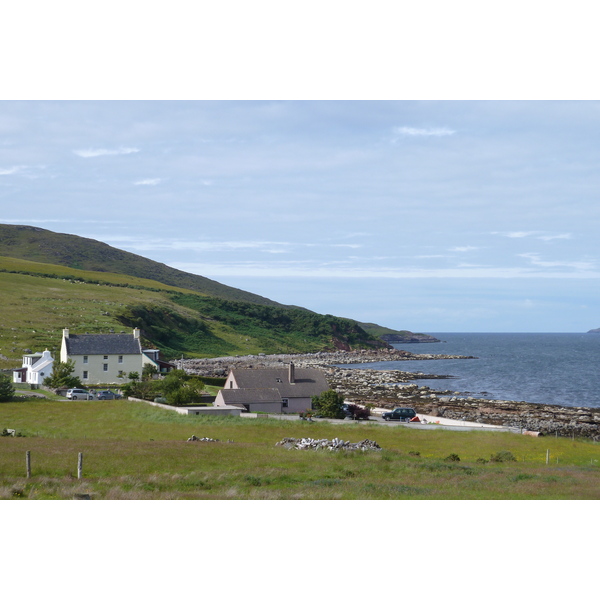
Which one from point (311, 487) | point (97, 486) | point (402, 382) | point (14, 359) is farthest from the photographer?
point (402, 382)

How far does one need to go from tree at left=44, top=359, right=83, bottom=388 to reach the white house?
4.42 meters

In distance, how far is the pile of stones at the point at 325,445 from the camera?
3938 centimetres

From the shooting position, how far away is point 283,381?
65.8 meters

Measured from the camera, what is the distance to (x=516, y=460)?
131 feet

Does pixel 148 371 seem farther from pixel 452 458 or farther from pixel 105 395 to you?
pixel 452 458

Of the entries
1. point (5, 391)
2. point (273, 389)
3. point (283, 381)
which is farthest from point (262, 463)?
point (5, 391)

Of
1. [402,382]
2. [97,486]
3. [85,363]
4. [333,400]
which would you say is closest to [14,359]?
[85,363]

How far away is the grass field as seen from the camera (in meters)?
24.4

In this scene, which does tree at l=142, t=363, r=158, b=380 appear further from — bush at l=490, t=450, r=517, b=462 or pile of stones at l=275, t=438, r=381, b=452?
bush at l=490, t=450, r=517, b=462

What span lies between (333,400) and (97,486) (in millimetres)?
37821

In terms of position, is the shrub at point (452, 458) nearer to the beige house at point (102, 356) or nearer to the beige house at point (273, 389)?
the beige house at point (273, 389)

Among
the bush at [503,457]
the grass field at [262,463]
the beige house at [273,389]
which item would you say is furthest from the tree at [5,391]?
the bush at [503,457]

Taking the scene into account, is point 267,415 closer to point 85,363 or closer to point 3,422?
point 3,422

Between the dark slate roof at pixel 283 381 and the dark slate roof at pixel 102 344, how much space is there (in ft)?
87.5
